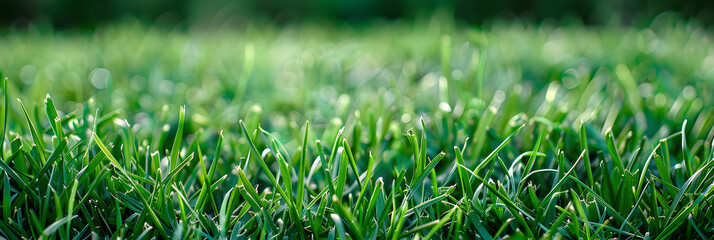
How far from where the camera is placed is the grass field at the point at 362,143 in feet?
2.71

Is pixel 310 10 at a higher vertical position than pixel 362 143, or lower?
lower

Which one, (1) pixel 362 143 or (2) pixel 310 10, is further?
(2) pixel 310 10

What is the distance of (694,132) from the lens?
1.20m

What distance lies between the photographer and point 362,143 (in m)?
1.10

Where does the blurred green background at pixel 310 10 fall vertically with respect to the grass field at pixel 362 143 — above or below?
below

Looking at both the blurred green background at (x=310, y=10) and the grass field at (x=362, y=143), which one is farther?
the blurred green background at (x=310, y=10)

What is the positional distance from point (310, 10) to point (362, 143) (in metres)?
3.15

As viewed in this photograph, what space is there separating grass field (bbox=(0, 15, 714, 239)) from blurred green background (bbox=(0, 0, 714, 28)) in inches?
64.8

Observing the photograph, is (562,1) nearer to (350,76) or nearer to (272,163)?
(350,76)

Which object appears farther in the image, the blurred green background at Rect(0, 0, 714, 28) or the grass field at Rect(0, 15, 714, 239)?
the blurred green background at Rect(0, 0, 714, 28)

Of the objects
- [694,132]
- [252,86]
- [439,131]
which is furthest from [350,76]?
[694,132]

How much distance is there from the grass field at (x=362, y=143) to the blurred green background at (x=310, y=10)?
1.65 metres

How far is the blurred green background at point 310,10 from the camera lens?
12.4ft

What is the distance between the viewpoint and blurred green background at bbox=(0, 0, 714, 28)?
3.78 metres
